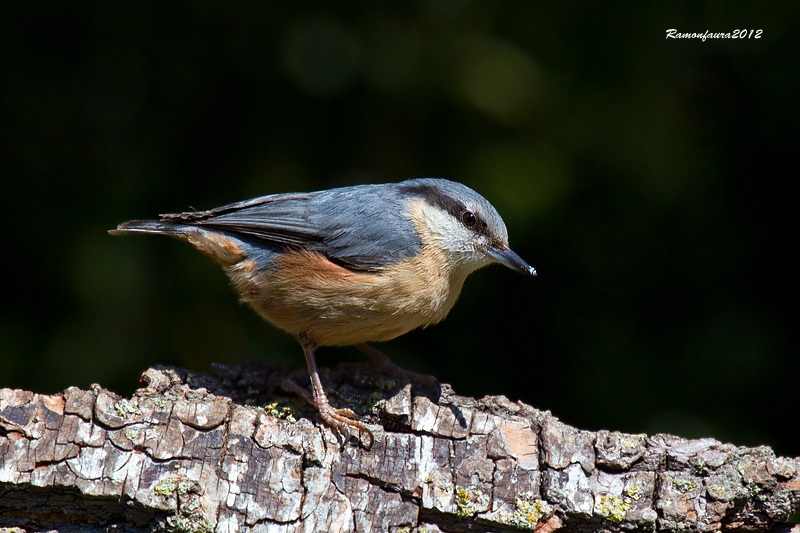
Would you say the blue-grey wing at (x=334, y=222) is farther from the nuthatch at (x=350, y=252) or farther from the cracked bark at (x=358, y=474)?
the cracked bark at (x=358, y=474)

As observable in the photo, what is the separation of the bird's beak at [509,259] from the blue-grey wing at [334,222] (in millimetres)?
339

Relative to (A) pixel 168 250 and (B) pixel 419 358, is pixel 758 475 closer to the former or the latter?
(B) pixel 419 358

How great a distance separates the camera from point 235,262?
3.13 metres

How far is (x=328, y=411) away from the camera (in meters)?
2.75

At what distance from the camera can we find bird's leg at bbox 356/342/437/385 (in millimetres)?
3162

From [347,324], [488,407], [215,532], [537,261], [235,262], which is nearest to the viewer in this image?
[215,532]

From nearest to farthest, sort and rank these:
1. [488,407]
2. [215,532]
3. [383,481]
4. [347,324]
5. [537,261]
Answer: [215,532]
[383,481]
[488,407]
[347,324]
[537,261]

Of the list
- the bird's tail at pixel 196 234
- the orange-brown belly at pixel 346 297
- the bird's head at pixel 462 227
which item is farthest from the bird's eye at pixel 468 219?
the bird's tail at pixel 196 234

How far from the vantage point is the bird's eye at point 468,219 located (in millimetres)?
3031

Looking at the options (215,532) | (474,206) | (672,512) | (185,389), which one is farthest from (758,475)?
(185,389)

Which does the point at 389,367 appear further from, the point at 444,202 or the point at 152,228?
the point at 152,228

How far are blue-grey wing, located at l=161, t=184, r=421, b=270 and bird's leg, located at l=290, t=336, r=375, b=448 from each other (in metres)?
0.41

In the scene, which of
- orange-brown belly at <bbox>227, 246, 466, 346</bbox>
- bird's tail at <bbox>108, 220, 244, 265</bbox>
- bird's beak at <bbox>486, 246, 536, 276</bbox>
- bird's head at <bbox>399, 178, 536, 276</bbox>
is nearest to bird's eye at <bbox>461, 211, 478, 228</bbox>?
bird's head at <bbox>399, 178, 536, 276</bbox>

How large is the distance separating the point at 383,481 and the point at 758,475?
4.04 ft
